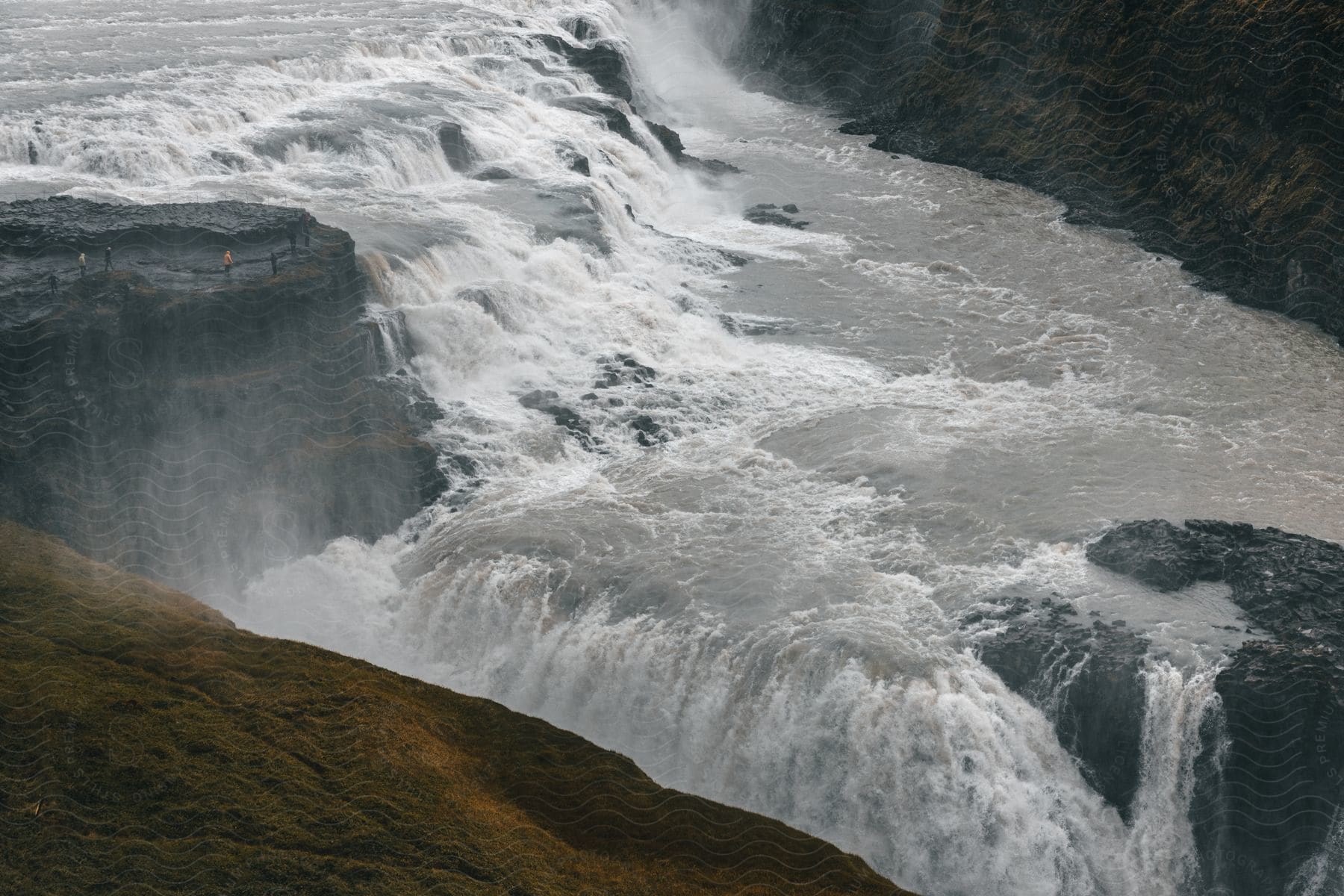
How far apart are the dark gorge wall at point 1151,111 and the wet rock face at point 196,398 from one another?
2065cm

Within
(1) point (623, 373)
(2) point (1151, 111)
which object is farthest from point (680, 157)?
(1) point (623, 373)

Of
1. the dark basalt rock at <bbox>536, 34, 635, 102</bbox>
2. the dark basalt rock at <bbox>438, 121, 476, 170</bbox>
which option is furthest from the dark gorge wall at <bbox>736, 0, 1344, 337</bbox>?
the dark basalt rock at <bbox>438, 121, 476, 170</bbox>

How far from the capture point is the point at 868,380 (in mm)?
27125

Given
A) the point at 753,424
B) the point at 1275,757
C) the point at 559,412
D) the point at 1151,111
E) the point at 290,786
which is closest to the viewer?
the point at 290,786

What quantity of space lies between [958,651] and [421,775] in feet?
25.0

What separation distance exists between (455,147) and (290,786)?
2268cm

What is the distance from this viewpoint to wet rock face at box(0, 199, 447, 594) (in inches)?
793

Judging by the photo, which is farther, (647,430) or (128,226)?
(647,430)

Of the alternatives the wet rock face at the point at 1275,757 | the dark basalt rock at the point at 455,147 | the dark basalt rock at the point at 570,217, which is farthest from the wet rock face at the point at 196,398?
the wet rock face at the point at 1275,757

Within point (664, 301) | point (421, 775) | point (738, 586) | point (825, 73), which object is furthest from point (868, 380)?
point (825, 73)

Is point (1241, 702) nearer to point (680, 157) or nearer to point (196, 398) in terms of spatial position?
point (196, 398)

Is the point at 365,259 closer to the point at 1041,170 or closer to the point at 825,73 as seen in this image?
the point at 1041,170

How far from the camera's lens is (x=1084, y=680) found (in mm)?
17359

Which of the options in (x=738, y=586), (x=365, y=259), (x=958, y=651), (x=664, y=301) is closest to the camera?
(x=958, y=651)
